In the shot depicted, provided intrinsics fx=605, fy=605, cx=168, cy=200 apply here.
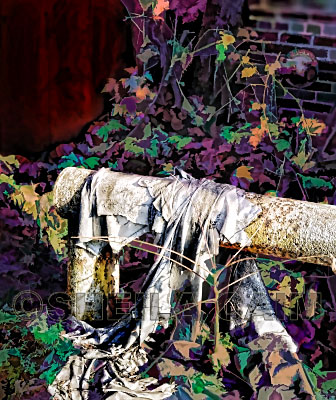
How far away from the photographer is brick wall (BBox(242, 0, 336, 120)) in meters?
4.01

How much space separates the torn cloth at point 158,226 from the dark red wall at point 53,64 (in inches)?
46.3

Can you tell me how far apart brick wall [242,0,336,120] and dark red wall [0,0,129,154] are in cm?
106

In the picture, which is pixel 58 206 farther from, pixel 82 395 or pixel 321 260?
pixel 321 260

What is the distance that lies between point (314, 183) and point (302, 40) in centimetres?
101

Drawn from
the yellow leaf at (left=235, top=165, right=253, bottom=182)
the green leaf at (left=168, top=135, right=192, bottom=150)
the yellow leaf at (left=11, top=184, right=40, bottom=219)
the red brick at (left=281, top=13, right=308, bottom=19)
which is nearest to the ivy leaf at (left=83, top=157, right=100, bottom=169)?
the yellow leaf at (left=11, top=184, right=40, bottom=219)

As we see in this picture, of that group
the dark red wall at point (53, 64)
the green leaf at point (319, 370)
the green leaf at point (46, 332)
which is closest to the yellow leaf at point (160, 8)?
the dark red wall at point (53, 64)

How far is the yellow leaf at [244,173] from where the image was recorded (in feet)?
14.7

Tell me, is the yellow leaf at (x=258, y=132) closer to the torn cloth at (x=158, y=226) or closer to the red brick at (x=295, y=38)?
the red brick at (x=295, y=38)

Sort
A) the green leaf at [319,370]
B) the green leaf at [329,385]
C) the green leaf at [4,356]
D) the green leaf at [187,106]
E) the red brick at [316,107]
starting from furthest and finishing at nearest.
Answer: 1. the green leaf at [187,106]
2. the red brick at [316,107]
3. the green leaf at [4,356]
4. the green leaf at [319,370]
5. the green leaf at [329,385]

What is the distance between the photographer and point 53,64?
15.8 feet

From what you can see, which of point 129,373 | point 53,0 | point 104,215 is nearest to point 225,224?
point 104,215

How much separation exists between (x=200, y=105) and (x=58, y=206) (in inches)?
53.2

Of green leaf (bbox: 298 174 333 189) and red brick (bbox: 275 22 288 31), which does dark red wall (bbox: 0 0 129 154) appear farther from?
green leaf (bbox: 298 174 333 189)

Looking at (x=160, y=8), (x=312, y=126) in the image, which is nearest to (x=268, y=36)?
(x=312, y=126)
